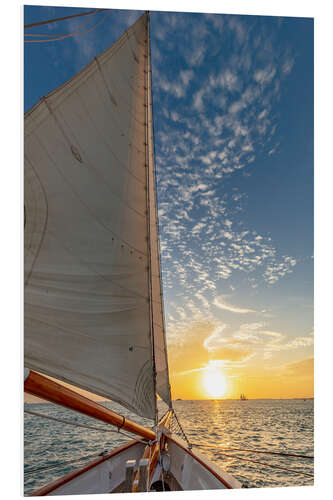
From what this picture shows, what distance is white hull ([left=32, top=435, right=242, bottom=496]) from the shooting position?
200 centimetres

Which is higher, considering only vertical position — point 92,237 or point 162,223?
point 162,223

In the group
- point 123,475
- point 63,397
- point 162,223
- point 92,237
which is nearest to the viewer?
point 63,397

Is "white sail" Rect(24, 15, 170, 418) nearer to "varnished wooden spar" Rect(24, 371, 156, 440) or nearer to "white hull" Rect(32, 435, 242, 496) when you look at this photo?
"varnished wooden spar" Rect(24, 371, 156, 440)

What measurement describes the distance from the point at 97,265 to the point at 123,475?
196 centimetres

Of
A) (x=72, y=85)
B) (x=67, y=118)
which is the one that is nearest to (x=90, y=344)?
(x=67, y=118)

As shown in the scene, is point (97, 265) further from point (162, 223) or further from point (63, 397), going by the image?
point (162, 223)

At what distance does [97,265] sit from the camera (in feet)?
6.74

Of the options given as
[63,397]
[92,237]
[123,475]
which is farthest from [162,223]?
[63,397]

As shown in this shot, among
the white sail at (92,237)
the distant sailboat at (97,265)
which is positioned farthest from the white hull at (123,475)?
the white sail at (92,237)

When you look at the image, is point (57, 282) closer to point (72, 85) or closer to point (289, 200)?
point (72, 85)

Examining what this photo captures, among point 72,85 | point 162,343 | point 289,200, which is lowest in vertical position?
point 162,343

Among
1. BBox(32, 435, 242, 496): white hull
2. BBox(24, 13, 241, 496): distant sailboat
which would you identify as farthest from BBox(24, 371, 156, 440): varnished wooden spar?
BBox(32, 435, 242, 496): white hull
